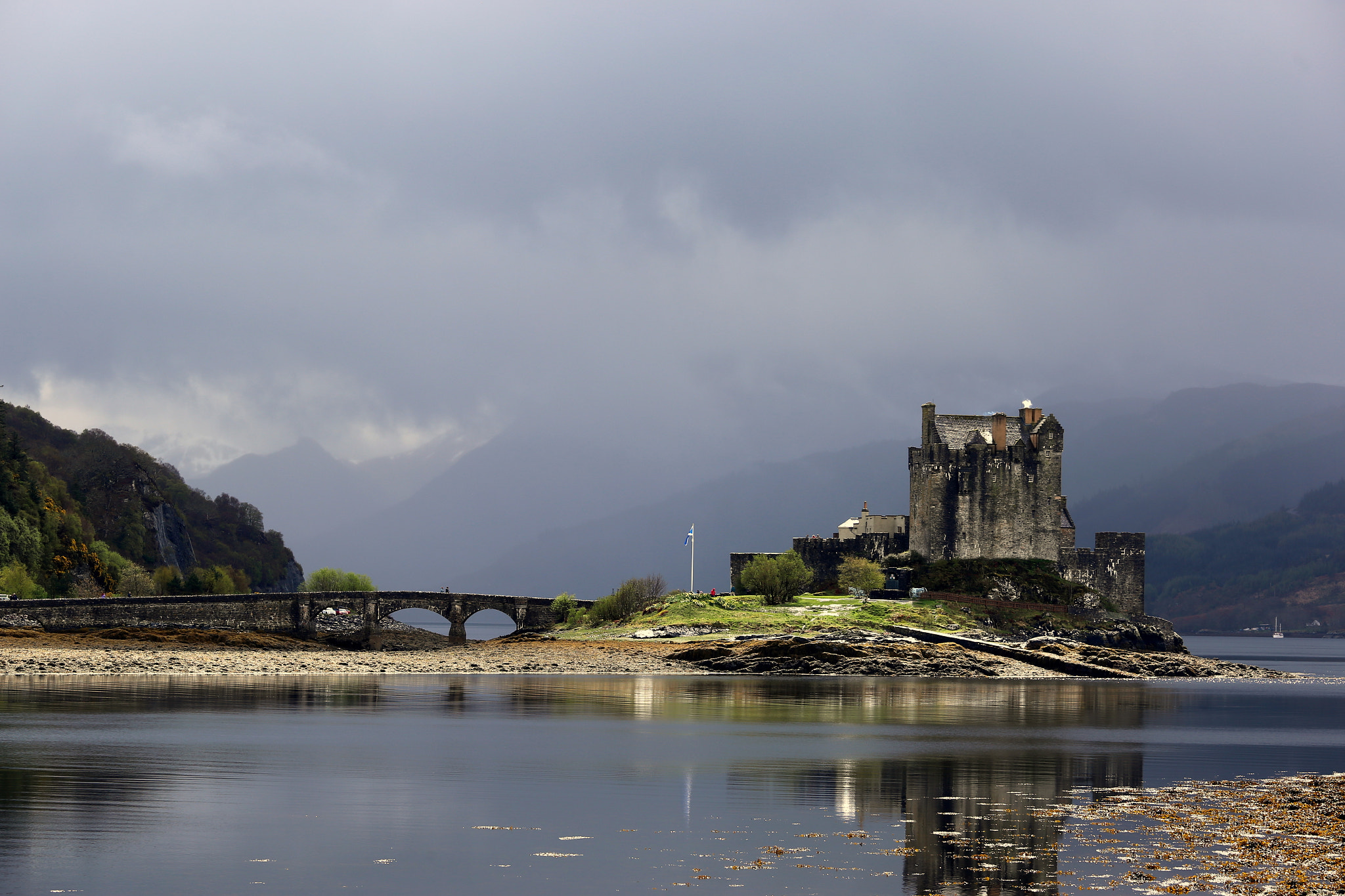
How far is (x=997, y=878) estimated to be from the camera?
20109 mm

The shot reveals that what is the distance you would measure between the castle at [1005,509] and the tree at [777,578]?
7411 mm

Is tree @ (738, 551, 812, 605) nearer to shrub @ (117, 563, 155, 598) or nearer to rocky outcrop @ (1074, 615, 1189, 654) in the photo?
rocky outcrop @ (1074, 615, 1189, 654)

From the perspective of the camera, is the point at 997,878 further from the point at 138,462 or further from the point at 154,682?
the point at 138,462

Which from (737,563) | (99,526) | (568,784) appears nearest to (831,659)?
(737,563)

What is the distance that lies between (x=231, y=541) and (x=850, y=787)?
598ft

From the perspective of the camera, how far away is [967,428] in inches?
4232

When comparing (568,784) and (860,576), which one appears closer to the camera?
(568,784)

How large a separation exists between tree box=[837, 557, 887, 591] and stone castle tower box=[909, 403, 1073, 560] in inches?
250

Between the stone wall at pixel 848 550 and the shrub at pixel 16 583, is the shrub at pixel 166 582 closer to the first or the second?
the shrub at pixel 16 583

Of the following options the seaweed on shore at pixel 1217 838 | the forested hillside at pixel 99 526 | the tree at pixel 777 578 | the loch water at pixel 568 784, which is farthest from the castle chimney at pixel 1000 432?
the forested hillside at pixel 99 526

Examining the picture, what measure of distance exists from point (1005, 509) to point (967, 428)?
7.62 metres

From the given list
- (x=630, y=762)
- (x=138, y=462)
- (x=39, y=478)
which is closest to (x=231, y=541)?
(x=138, y=462)

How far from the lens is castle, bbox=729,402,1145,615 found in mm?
103688

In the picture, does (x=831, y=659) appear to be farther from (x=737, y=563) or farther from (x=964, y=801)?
(x=964, y=801)
